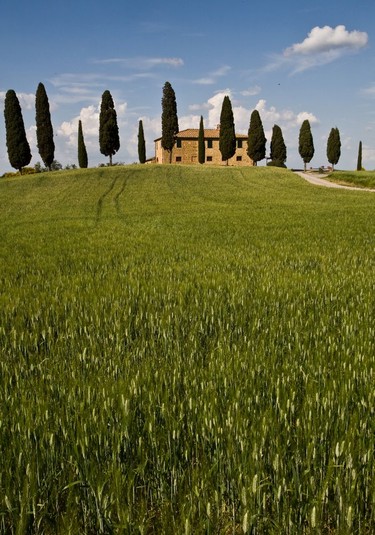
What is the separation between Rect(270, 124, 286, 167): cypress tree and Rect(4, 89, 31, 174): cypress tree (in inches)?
1835

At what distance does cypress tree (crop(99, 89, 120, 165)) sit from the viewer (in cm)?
7138

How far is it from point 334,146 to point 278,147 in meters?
10.6

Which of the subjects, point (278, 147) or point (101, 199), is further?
point (278, 147)

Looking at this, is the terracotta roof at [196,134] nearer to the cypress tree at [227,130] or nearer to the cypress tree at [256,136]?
the cypress tree at [256,136]

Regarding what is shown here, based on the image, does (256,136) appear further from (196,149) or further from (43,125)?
(43,125)

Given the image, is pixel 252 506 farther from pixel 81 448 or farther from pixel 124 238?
pixel 124 238

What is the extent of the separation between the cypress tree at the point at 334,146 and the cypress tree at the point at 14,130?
54.0 m

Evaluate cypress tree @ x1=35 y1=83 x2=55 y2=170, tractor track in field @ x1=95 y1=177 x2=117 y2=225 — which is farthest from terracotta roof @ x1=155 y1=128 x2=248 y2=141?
tractor track in field @ x1=95 y1=177 x2=117 y2=225

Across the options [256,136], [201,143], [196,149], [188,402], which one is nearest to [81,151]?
[201,143]

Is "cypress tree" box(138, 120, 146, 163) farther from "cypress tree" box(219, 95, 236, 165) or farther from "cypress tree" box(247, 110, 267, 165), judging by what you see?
"cypress tree" box(247, 110, 267, 165)

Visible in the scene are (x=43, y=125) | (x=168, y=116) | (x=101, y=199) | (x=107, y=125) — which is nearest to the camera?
(x=101, y=199)

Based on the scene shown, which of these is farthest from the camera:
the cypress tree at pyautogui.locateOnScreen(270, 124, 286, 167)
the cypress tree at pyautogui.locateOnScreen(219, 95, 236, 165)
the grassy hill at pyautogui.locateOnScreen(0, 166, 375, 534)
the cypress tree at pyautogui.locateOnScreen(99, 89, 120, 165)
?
the cypress tree at pyautogui.locateOnScreen(270, 124, 286, 167)

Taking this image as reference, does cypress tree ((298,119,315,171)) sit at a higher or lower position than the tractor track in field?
higher

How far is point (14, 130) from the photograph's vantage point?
211 feet
